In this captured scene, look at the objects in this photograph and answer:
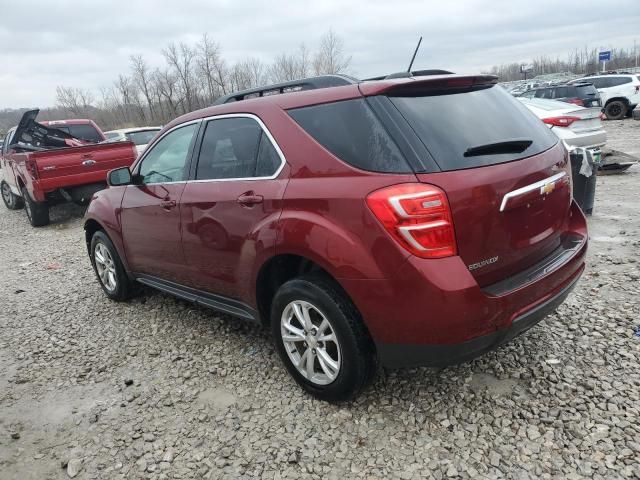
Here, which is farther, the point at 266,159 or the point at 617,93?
the point at 617,93

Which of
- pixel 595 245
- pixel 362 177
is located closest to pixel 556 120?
pixel 595 245

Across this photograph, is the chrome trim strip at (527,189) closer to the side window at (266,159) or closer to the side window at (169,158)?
the side window at (266,159)

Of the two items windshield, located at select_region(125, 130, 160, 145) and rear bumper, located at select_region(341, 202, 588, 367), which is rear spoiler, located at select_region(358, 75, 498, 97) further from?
windshield, located at select_region(125, 130, 160, 145)

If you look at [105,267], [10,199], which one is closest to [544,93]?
[10,199]

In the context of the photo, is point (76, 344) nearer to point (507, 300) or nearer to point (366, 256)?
point (366, 256)

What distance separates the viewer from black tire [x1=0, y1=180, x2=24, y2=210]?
1177 centimetres

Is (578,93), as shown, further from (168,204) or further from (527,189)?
(168,204)

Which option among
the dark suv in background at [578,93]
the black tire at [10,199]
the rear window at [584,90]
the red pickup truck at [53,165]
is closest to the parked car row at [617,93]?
the dark suv in background at [578,93]

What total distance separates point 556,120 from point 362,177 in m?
5.92

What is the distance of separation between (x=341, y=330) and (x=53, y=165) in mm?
7891

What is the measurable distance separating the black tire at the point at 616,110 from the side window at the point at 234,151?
2141 centimetres

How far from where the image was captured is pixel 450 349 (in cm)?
229

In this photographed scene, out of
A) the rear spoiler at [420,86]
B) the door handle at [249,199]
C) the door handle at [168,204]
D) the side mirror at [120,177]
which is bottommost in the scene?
the door handle at [168,204]

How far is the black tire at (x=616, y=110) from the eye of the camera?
19891 millimetres
